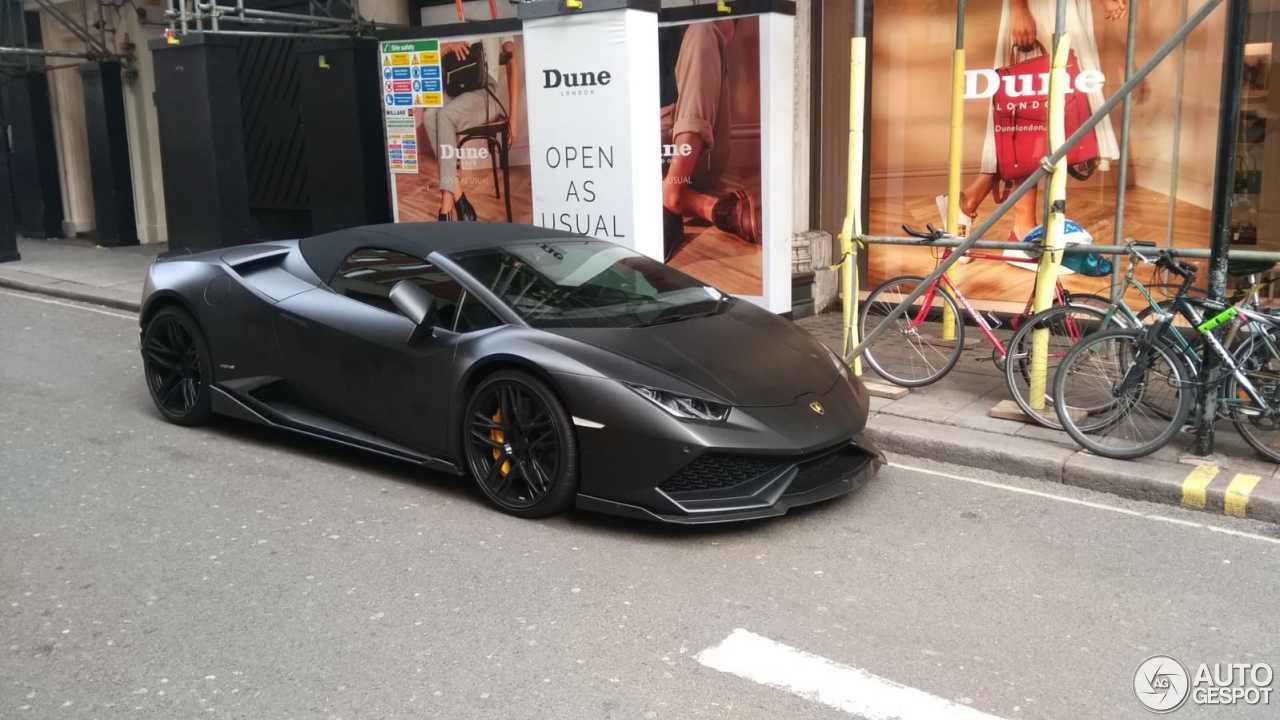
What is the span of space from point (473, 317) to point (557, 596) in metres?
1.73

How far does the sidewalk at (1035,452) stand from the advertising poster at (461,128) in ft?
15.8

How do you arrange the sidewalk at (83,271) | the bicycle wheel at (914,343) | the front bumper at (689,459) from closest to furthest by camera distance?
the front bumper at (689,459) < the bicycle wheel at (914,343) < the sidewalk at (83,271)

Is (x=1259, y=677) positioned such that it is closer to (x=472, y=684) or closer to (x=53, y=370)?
(x=472, y=684)

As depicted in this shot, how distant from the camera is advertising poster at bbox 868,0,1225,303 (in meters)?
9.35

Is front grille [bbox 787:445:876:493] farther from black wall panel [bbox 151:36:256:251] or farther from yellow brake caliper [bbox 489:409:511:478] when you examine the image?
black wall panel [bbox 151:36:256:251]

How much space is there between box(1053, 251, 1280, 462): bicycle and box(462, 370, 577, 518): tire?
2.94m

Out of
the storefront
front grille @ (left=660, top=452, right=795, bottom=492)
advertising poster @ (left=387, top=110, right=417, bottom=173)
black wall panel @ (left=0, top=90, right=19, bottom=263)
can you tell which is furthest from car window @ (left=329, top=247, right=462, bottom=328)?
black wall panel @ (left=0, top=90, right=19, bottom=263)

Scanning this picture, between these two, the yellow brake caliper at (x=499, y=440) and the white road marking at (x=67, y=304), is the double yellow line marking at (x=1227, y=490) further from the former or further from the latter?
the white road marking at (x=67, y=304)

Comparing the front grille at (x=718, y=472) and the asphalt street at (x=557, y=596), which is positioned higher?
the front grille at (x=718, y=472)

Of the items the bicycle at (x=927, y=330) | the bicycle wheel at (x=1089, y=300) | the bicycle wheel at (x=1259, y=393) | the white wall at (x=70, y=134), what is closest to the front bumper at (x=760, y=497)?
the bicycle wheel at (x=1259, y=393)

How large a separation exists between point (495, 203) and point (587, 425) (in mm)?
6816

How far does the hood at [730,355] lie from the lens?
5.40 m

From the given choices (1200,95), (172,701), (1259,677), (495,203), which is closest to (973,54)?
(1200,95)

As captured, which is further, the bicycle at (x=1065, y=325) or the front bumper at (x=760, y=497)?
the bicycle at (x=1065, y=325)
